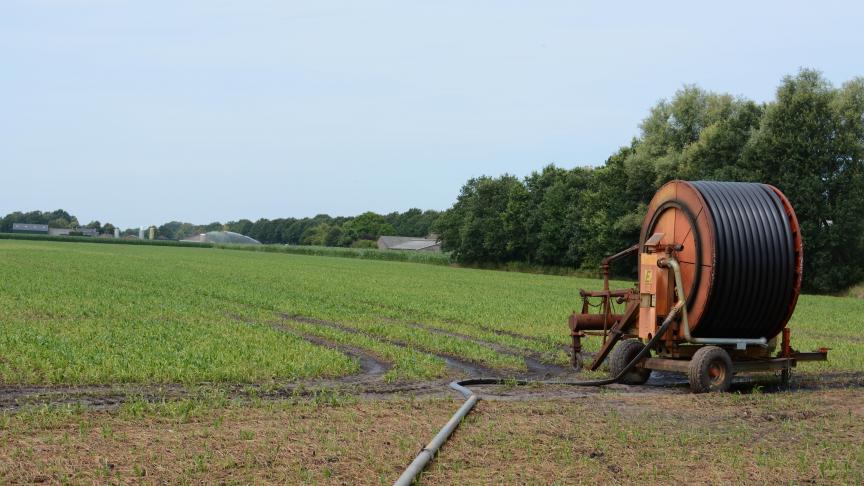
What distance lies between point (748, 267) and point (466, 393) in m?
4.96

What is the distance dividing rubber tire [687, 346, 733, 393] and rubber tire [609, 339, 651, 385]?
1234 mm

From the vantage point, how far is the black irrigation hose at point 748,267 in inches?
527

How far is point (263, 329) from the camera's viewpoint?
1986 cm

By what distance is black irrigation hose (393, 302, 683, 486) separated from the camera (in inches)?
305

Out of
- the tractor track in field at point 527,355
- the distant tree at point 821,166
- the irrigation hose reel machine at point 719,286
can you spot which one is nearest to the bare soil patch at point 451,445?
the irrigation hose reel machine at point 719,286

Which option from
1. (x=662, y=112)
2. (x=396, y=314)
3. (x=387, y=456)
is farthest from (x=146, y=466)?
(x=662, y=112)

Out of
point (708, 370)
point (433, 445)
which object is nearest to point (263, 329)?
point (708, 370)

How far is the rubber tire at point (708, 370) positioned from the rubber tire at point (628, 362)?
4.05 ft

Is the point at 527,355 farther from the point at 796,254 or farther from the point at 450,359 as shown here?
the point at 796,254

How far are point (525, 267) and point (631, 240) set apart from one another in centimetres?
1898

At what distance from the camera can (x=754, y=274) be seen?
13516 millimetres

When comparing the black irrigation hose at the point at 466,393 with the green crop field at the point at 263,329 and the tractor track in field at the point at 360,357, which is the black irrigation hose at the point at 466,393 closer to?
the green crop field at the point at 263,329

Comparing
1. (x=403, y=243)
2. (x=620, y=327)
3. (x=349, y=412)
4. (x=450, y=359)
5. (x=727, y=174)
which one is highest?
(x=727, y=174)

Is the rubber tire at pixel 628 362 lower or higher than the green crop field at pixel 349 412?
higher
